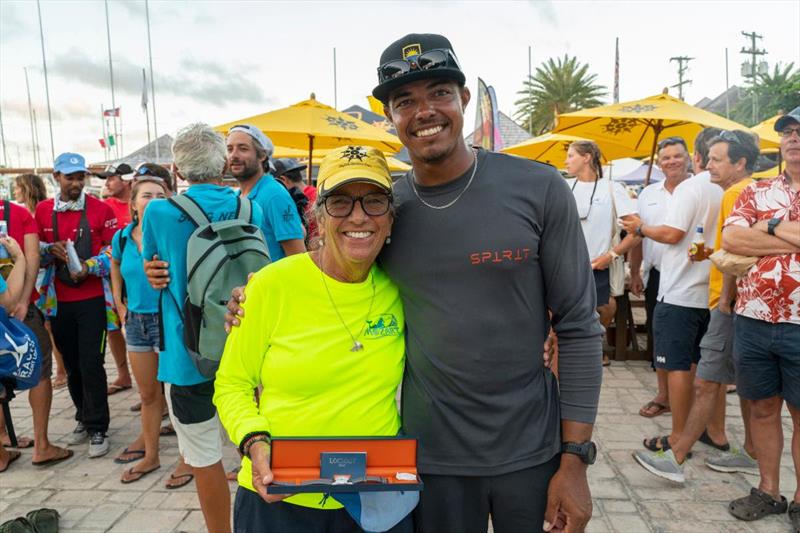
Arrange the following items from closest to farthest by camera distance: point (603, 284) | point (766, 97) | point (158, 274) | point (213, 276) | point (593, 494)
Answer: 1. point (213, 276)
2. point (158, 274)
3. point (593, 494)
4. point (603, 284)
5. point (766, 97)

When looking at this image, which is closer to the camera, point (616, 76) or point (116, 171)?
point (116, 171)

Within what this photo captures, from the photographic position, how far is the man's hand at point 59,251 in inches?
168

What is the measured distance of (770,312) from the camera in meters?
3.01

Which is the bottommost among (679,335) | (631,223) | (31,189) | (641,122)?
(679,335)

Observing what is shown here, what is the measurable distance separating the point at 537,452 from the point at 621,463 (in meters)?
2.74

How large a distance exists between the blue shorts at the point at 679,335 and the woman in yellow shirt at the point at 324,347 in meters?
3.04

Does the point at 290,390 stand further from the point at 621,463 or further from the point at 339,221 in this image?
the point at 621,463

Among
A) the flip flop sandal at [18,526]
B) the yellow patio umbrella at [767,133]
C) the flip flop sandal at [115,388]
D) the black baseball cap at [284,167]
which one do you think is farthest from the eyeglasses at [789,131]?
the flip flop sandal at [115,388]

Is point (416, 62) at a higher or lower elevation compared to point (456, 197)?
higher

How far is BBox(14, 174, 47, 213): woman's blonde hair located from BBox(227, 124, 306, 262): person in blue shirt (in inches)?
86.5

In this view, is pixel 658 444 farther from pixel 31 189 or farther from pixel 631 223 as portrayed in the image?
pixel 31 189

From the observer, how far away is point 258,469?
5.00 feet

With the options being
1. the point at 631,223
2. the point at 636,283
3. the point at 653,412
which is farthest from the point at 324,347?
the point at 636,283

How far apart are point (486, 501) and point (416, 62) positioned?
1.47 m
